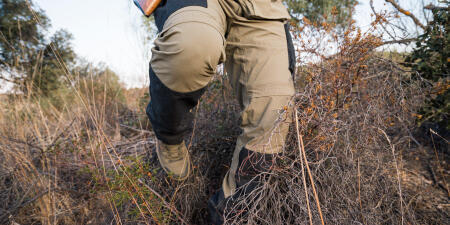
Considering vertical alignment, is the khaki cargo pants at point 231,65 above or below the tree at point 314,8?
below

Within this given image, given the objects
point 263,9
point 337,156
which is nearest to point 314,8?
point 263,9

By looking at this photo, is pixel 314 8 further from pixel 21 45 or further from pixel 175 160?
pixel 21 45

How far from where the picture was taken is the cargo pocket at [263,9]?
1.09m

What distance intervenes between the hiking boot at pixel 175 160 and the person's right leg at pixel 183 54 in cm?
27

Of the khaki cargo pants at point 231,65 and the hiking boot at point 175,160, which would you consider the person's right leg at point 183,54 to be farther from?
the hiking boot at point 175,160

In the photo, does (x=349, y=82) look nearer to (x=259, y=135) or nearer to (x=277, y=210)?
(x=259, y=135)

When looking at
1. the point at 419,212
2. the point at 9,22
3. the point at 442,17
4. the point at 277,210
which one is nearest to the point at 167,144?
the point at 277,210

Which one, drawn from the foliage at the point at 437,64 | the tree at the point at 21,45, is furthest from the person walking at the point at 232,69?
the tree at the point at 21,45

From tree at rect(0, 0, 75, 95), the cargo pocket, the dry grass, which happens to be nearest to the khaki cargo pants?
the cargo pocket

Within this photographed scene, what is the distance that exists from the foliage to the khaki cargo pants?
893mm

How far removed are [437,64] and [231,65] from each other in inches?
47.2

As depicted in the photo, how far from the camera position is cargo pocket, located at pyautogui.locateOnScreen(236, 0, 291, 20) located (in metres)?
1.09

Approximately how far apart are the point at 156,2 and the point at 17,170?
1.31m

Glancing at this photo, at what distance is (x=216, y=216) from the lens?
3.76 ft
